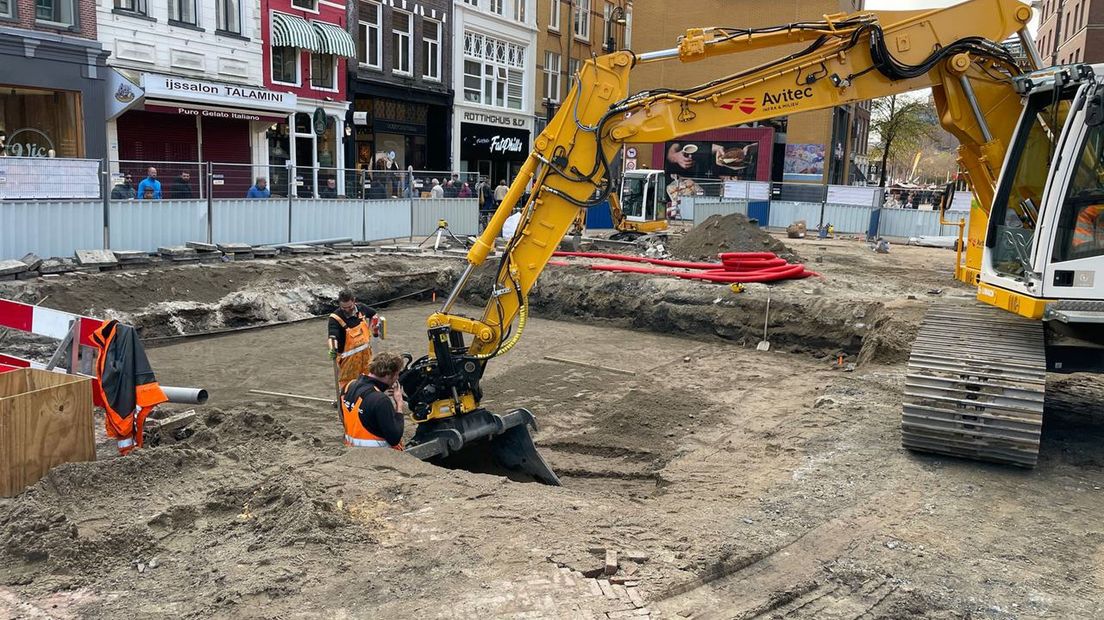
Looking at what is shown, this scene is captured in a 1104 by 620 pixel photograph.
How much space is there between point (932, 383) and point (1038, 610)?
7.83 ft

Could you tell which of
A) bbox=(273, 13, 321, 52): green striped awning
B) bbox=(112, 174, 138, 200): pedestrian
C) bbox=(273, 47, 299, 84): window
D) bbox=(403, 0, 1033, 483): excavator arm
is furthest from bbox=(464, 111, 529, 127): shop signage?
bbox=(403, 0, 1033, 483): excavator arm

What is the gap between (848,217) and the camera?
2798cm

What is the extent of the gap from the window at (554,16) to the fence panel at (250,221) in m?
25.5

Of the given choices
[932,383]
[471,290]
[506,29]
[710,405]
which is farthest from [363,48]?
[932,383]

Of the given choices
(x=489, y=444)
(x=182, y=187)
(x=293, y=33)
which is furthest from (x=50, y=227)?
(x=293, y=33)

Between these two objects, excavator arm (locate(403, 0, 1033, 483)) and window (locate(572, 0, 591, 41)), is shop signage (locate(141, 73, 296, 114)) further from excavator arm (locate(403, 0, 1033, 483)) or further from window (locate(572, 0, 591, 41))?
window (locate(572, 0, 591, 41))

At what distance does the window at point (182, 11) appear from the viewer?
70.3 ft

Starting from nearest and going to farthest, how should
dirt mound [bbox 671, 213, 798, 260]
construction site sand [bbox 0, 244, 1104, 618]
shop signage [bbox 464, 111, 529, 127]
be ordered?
construction site sand [bbox 0, 244, 1104, 618] → dirt mound [bbox 671, 213, 798, 260] → shop signage [bbox 464, 111, 529, 127]

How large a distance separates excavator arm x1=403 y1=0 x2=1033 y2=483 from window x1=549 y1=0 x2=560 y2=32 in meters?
33.4

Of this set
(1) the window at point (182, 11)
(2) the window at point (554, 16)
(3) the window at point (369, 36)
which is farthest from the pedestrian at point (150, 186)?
(2) the window at point (554, 16)

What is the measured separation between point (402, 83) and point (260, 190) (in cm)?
1409

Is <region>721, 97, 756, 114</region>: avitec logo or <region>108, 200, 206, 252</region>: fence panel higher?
<region>721, 97, 756, 114</region>: avitec logo

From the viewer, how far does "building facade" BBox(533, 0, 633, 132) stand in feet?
128

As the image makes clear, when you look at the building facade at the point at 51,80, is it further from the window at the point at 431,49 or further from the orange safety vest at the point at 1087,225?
the orange safety vest at the point at 1087,225
